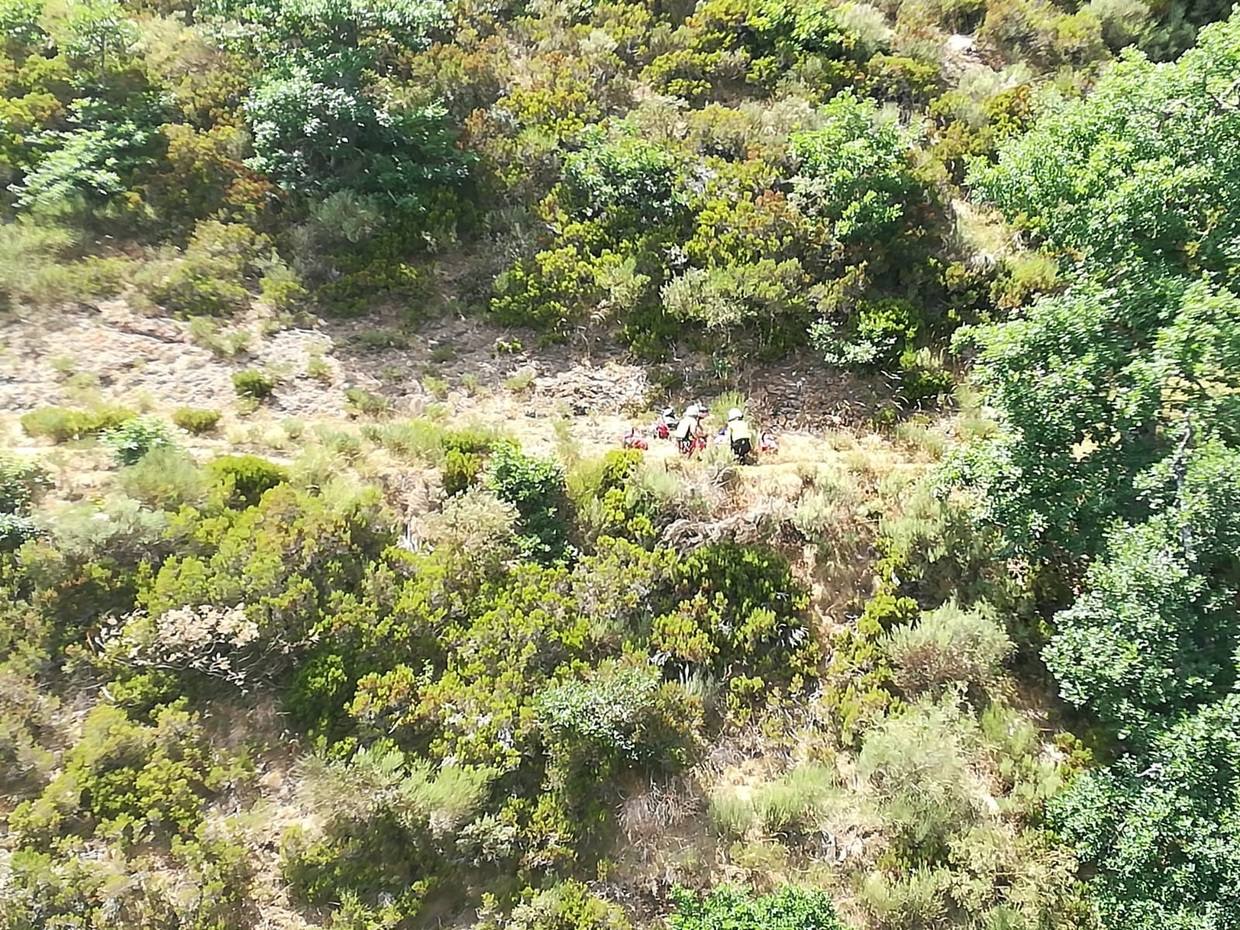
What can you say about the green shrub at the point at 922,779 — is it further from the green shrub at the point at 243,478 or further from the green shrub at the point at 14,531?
the green shrub at the point at 14,531

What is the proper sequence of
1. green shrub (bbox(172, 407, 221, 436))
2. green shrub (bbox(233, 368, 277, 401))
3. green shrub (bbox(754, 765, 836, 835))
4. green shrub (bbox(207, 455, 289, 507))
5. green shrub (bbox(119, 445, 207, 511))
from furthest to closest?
green shrub (bbox(233, 368, 277, 401)), green shrub (bbox(172, 407, 221, 436)), green shrub (bbox(207, 455, 289, 507)), green shrub (bbox(119, 445, 207, 511)), green shrub (bbox(754, 765, 836, 835))

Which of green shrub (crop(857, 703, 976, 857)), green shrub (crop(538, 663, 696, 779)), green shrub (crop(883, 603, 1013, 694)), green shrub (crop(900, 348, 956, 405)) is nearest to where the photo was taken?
green shrub (crop(857, 703, 976, 857))

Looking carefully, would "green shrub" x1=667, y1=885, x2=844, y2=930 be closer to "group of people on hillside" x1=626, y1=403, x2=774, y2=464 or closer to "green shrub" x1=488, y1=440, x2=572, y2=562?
"green shrub" x1=488, y1=440, x2=572, y2=562

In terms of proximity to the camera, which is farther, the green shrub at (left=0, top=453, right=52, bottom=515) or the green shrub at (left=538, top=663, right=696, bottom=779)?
the green shrub at (left=0, top=453, right=52, bottom=515)

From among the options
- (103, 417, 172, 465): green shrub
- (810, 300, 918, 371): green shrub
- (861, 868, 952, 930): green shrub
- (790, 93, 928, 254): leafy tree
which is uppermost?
(790, 93, 928, 254): leafy tree

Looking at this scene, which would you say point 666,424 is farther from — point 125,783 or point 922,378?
point 125,783

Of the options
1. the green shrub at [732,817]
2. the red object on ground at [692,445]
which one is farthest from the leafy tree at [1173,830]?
the red object on ground at [692,445]

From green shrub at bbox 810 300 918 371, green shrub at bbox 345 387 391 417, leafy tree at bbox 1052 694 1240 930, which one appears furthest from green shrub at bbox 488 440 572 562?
leafy tree at bbox 1052 694 1240 930
